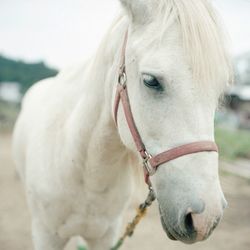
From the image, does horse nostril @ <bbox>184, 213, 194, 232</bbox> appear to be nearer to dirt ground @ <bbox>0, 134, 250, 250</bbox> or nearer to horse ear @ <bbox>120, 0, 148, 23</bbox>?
horse ear @ <bbox>120, 0, 148, 23</bbox>

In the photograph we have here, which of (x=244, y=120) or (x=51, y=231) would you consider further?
(x=244, y=120)

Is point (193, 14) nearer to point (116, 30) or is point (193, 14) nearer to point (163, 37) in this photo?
point (163, 37)

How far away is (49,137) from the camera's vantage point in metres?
2.55

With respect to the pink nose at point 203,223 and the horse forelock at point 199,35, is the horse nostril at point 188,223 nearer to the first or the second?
the pink nose at point 203,223

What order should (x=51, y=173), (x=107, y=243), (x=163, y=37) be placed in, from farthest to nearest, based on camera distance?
1. (x=107, y=243)
2. (x=51, y=173)
3. (x=163, y=37)

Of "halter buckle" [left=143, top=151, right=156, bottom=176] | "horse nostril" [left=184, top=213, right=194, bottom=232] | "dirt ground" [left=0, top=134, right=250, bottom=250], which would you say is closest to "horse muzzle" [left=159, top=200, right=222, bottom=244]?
"horse nostril" [left=184, top=213, right=194, bottom=232]

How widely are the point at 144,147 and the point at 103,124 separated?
1.57 feet

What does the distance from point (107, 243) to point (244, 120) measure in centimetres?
2526

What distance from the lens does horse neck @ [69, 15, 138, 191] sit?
77.1 inches

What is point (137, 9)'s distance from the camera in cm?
166

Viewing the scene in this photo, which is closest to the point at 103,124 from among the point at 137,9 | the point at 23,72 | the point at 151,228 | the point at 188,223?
the point at 137,9

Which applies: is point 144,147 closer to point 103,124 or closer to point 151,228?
point 103,124

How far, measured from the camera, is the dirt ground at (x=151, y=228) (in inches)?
173

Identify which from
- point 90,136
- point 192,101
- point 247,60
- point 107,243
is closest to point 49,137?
point 90,136
